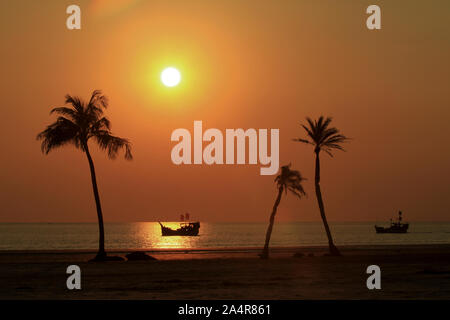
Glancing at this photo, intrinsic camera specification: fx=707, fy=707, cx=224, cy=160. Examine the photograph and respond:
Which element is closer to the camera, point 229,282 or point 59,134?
point 229,282

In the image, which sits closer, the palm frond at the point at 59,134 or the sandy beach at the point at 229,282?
the sandy beach at the point at 229,282

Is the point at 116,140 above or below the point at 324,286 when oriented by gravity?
above

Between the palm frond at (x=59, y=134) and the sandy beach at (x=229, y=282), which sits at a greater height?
the palm frond at (x=59, y=134)

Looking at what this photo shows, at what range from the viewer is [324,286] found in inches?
1188

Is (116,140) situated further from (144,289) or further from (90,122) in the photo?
(144,289)

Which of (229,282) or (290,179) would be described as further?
(290,179)

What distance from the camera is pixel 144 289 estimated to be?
30094 millimetres
